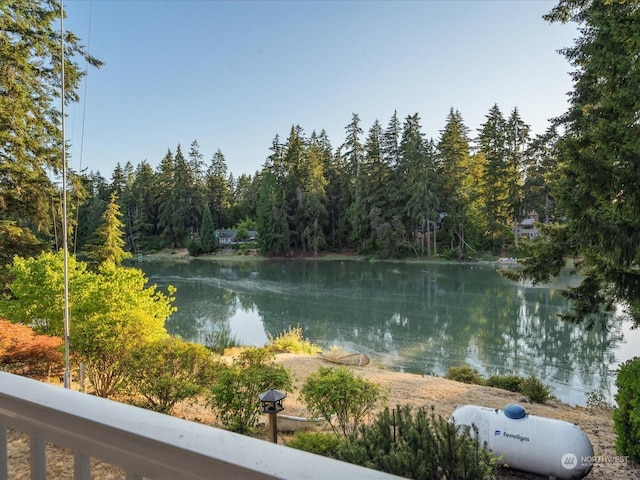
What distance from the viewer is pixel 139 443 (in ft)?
2.07

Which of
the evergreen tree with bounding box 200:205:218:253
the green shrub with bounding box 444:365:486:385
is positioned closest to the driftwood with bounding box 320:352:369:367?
the green shrub with bounding box 444:365:486:385

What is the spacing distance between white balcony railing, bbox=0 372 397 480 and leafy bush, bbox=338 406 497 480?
83.6 inches

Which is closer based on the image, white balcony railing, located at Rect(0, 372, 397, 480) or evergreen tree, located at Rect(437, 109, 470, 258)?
white balcony railing, located at Rect(0, 372, 397, 480)

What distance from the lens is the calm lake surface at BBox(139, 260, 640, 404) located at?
10586 mm

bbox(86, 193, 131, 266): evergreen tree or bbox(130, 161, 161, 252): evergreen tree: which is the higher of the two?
bbox(130, 161, 161, 252): evergreen tree

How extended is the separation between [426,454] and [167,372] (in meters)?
3.73

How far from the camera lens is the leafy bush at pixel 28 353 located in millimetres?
5863

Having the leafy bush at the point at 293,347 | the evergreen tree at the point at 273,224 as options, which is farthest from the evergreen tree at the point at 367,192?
the leafy bush at the point at 293,347

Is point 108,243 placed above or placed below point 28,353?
above

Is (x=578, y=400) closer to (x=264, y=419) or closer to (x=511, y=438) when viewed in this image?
(x=511, y=438)

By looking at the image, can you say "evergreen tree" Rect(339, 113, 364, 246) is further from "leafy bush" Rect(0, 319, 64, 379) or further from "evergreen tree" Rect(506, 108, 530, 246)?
"leafy bush" Rect(0, 319, 64, 379)

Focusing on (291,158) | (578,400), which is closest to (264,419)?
(578,400)

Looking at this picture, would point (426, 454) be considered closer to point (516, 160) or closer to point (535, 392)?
point (535, 392)

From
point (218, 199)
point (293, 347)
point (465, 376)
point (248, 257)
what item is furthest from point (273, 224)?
point (465, 376)
